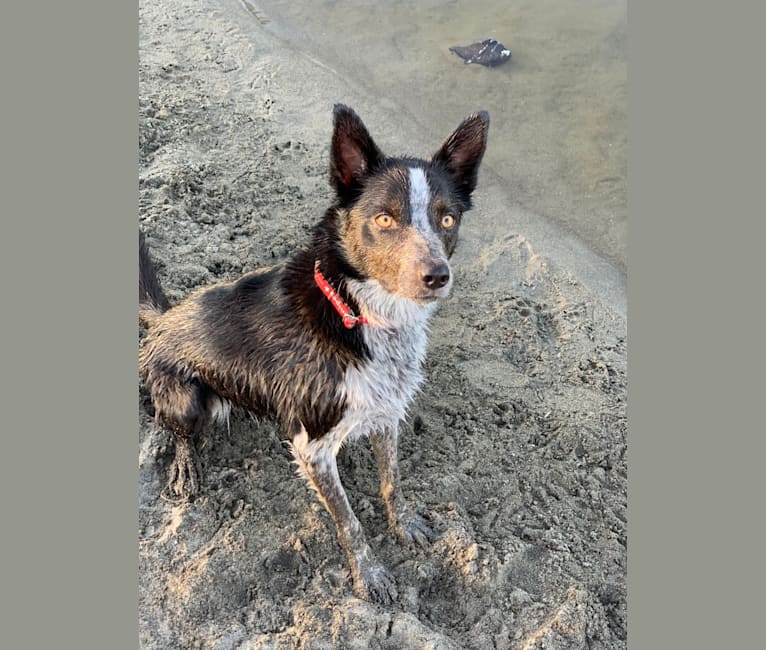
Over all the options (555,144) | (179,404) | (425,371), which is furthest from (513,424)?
(555,144)

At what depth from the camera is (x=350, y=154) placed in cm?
328

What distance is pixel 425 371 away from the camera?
15.7 ft

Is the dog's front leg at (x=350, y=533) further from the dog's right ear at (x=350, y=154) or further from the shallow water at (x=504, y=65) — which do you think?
the shallow water at (x=504, y=65)

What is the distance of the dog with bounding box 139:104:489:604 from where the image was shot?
3.17m

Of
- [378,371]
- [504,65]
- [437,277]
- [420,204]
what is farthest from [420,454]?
[504,65]

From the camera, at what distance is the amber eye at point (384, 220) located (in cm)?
314

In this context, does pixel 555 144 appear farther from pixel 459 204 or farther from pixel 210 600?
pixel 210 600

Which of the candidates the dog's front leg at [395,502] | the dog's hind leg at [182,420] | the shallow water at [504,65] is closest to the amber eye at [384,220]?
the dog's front leg at [395,502]

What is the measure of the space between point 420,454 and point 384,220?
5.77 feet

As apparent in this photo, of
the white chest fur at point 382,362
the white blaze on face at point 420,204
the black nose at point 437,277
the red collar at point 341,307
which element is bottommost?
the white chest fur at point 382,362

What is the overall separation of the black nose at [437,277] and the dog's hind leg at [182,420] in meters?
1.60

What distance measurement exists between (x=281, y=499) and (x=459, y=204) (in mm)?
1949

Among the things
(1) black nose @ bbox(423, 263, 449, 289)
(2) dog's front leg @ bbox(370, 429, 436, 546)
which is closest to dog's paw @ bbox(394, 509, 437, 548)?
(2) dog's front leg @ bbox(370, 429, 436, 546)

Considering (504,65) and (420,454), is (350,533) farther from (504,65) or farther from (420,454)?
(504,65)
